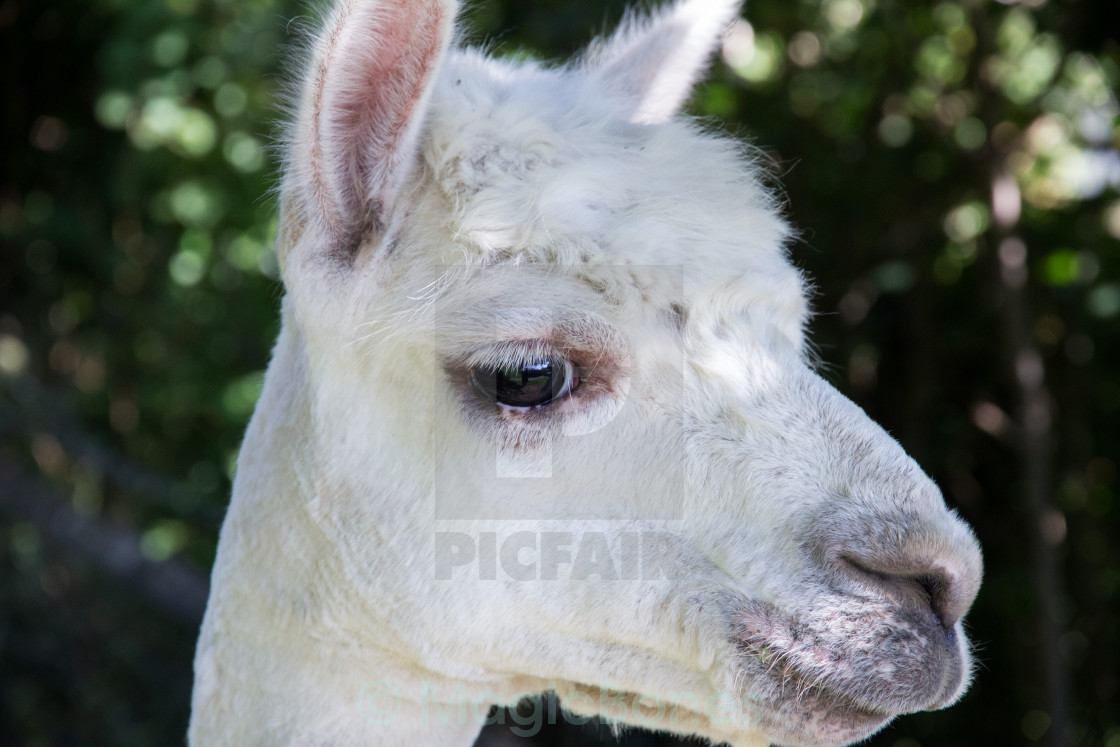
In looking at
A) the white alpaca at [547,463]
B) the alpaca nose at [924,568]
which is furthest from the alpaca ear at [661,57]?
the alpaca nose at [924,568]

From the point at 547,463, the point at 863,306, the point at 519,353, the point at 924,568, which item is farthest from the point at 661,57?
the point at 863,306

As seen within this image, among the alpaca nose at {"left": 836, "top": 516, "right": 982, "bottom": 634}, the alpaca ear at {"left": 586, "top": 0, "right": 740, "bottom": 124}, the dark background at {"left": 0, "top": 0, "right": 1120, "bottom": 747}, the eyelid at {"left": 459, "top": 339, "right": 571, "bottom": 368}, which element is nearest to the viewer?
the alpaca nose at {"left": 836, "top": 516, "right": 982, "bottom": 634}

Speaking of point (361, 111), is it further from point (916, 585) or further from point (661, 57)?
point (916, 585)

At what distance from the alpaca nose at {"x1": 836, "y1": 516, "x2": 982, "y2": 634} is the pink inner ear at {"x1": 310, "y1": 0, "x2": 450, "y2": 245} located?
990 mm

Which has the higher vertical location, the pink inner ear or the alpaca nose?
the pink inner ear

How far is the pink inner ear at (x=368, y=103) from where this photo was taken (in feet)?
5.16

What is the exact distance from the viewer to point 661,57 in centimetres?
231

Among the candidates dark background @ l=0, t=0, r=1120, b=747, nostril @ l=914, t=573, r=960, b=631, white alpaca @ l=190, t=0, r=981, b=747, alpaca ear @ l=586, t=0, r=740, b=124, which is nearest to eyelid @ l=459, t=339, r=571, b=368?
white alpaca @ l=190, t=0, r=981, b=747

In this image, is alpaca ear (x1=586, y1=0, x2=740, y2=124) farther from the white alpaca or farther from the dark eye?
the dark eye

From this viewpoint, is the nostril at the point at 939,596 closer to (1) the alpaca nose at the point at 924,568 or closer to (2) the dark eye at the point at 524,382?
(1) the alpaca nose at the point at 924,568

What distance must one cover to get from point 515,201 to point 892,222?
3689 mm

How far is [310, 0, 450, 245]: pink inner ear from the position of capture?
1573mm

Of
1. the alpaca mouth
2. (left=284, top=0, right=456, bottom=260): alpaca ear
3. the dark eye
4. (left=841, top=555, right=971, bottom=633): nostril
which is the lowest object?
the alpaca mouth

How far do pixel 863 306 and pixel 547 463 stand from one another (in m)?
3.53
